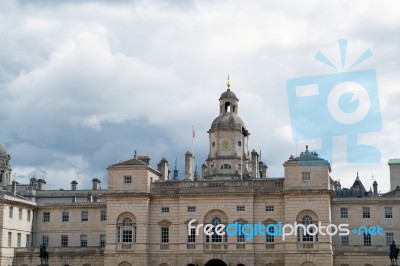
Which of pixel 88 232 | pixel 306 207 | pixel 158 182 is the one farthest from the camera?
pixel 88 232

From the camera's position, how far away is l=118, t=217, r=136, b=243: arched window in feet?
186

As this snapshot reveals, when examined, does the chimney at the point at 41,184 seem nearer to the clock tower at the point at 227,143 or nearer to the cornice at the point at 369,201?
the clock tower at the point at 227,143

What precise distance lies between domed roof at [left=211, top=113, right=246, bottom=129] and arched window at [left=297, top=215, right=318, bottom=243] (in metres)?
15.4

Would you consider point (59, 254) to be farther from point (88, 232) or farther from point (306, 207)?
point (306, 207)

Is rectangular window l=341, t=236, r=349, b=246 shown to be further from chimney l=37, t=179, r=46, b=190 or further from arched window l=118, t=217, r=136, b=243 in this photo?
chimney l=37, t=179, r=46, b=190

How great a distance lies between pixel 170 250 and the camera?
5628cm

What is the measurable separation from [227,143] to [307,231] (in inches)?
610

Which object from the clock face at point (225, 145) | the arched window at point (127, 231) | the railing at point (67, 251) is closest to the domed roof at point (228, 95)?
the clock face at point (225, 145)

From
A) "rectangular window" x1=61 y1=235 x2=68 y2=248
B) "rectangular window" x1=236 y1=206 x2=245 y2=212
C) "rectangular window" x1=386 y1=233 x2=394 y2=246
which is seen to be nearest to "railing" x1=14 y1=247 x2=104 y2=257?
"rectangular window" x1=61 y1=235 x2=68 y2=248

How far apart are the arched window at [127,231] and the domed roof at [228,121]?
49.9 feet

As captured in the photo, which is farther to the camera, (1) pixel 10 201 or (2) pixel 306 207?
(1) pixel 10 201

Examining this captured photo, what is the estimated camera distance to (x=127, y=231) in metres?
56.8

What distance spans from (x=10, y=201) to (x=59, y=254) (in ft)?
21.9

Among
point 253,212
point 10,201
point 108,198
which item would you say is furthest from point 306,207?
point 10,201
